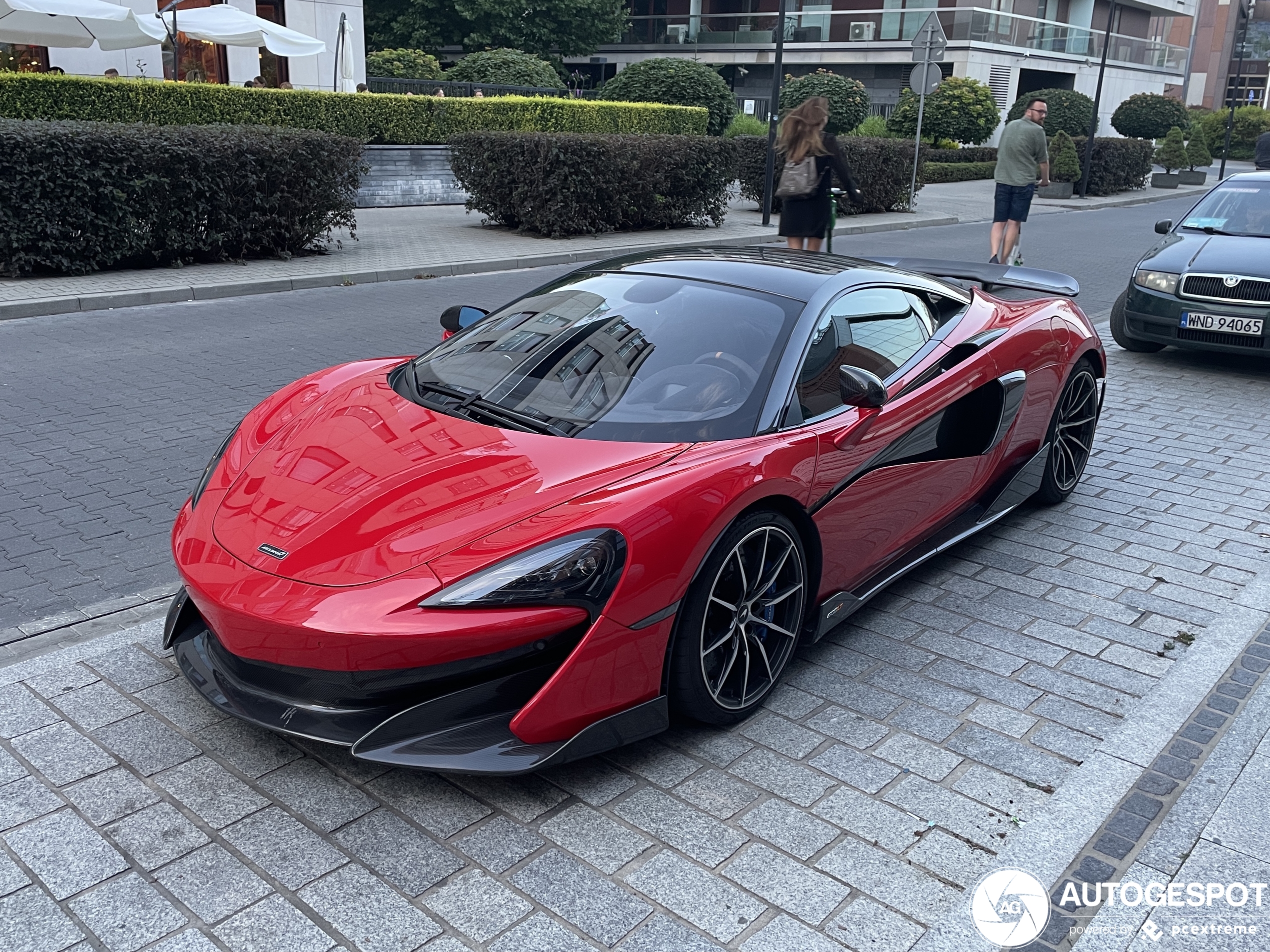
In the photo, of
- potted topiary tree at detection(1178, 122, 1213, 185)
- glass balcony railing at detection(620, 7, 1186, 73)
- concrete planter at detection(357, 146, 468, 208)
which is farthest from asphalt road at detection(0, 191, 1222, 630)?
glass balcony railing at detection(620, 7, 1186, 73)

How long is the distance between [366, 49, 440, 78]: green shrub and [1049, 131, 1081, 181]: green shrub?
16.1 metres

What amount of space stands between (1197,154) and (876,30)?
1383 centimetres

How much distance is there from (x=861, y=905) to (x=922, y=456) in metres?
1.96

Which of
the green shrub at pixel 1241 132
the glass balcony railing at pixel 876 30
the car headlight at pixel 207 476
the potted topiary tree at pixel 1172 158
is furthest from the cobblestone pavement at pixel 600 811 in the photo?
the green shrub at pixel 1241 132

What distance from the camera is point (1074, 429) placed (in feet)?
18.4

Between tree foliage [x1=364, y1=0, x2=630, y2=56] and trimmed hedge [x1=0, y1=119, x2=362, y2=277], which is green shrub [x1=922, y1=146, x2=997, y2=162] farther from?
trimmed hedge [x1=0, y1=119, x2=362, y2=277]

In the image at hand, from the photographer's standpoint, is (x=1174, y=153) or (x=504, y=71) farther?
(x=1174, y=153)

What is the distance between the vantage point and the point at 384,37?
4300 cm

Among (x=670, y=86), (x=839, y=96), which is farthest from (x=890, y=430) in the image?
(x=839, y=96)

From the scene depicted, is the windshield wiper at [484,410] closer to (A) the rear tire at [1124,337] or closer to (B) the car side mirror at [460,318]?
(B) the car side mirror at [460,318]

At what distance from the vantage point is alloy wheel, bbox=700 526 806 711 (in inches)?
129

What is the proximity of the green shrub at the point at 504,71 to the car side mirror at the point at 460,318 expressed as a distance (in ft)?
79.0

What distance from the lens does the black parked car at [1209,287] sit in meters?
8.46

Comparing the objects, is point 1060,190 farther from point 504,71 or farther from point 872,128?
point 504,71
